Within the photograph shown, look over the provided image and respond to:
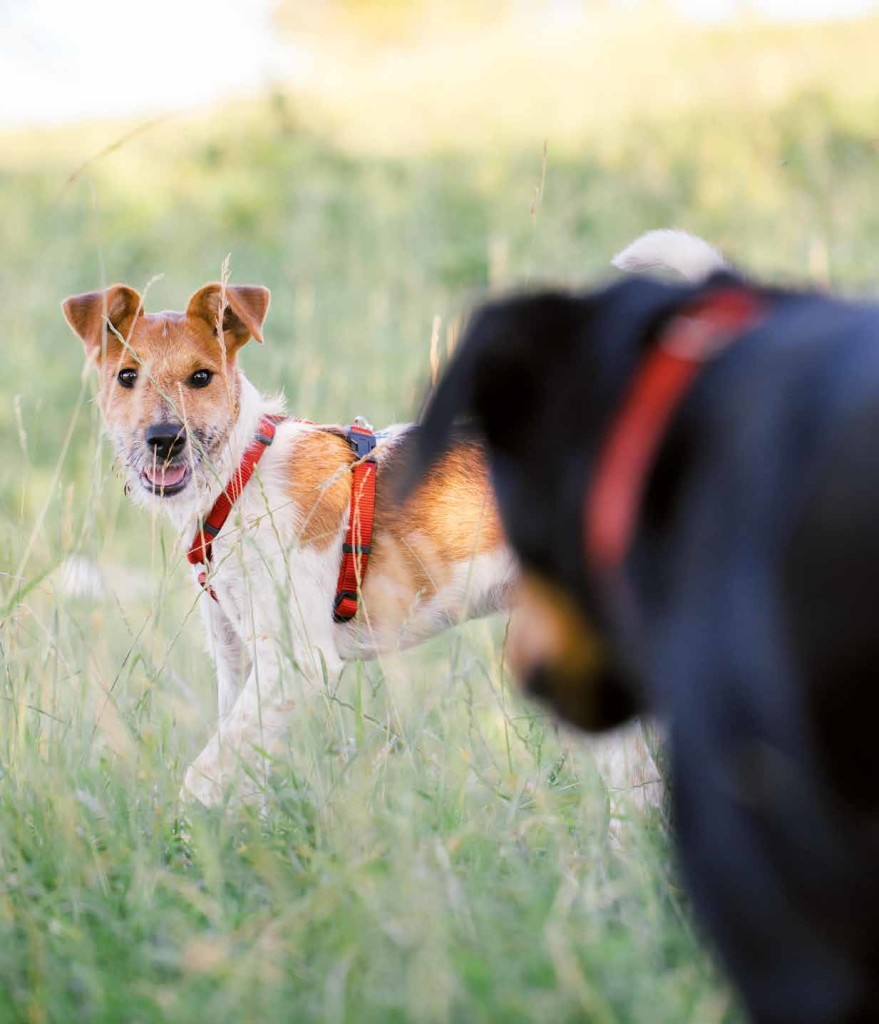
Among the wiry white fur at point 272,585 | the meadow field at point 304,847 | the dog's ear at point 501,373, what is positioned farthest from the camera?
the wiry white fur at point 272,585

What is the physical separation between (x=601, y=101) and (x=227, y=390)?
10.6m

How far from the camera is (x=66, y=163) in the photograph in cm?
1349

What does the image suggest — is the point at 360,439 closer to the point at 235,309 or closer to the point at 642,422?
the point at 235,309

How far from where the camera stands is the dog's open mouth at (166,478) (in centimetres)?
353

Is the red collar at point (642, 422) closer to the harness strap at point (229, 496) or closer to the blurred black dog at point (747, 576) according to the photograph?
the blurred black dog at point (747, 576)

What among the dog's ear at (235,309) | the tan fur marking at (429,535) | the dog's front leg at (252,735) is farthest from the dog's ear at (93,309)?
the dog's front leg at (252,735)

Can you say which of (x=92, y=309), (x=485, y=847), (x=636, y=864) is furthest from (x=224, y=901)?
(x=92, y=309)

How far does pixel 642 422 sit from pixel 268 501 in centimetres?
220

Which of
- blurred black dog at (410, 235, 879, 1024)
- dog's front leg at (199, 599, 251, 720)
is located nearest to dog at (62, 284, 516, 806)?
dog's front leg at (199, 599, 251, 720)

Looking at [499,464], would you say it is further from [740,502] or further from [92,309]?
[92,309]

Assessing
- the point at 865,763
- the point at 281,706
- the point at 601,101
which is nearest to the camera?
the point at 865,763

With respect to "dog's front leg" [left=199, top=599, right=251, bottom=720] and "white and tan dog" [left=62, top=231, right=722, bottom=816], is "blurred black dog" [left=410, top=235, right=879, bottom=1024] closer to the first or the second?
"white and tan dog" [left=62, top=231, right=722, bottom=816]

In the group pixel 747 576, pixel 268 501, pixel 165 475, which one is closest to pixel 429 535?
pixel 268 501

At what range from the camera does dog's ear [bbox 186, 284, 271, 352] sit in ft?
11.7
